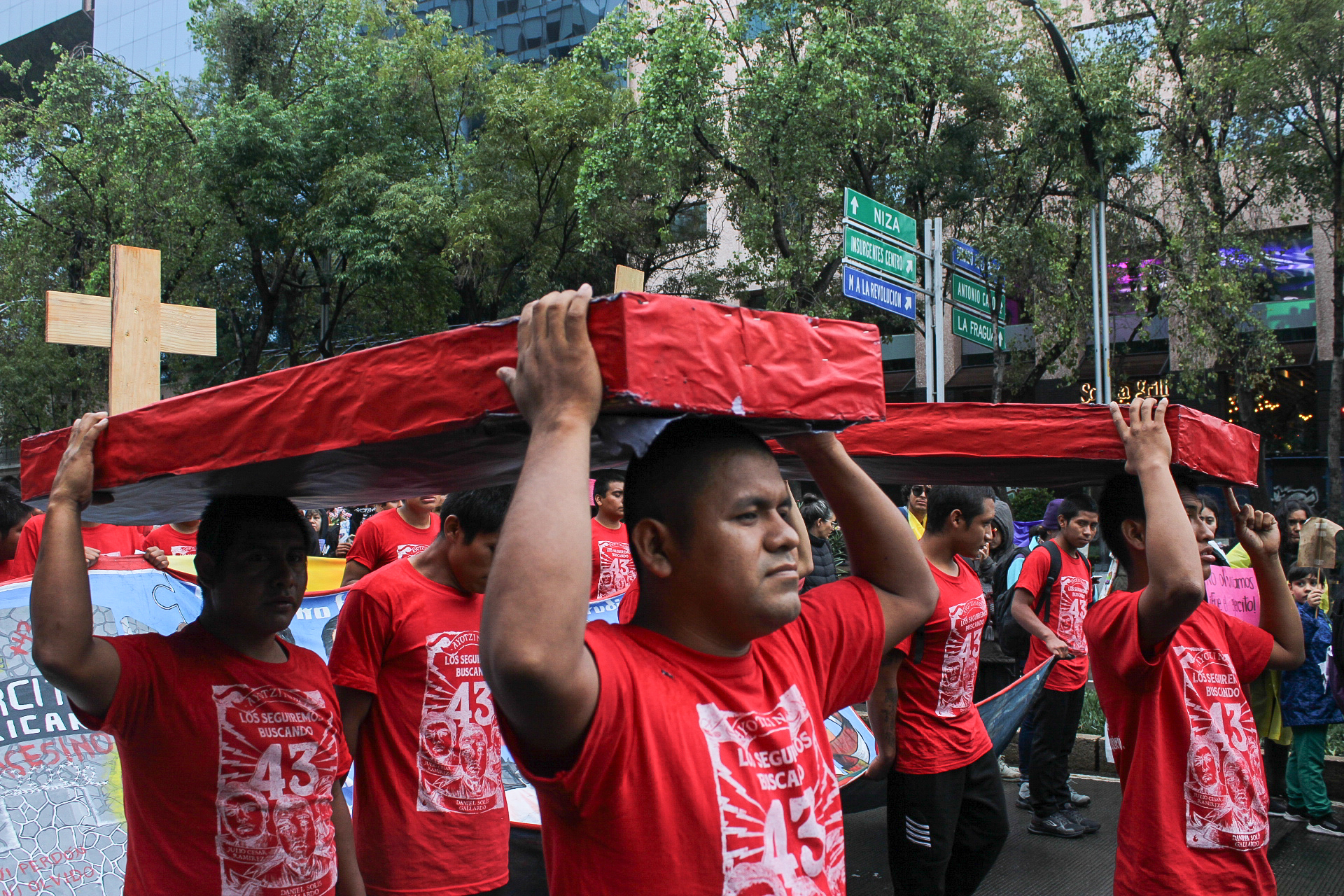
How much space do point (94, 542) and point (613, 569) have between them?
112 inches

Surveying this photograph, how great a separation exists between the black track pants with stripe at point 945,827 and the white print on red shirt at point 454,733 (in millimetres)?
1830

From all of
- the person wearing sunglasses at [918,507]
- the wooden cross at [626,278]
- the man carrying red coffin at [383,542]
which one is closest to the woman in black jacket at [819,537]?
the person wearing sunglasses at [918,507]

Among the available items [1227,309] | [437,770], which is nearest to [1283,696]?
[437,770]

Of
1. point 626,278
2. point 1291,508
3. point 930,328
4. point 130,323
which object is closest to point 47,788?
point 130,323

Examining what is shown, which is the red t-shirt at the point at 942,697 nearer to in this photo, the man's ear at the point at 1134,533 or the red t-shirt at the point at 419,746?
the man's ear at the point at 1134,533

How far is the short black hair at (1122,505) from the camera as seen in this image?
9.91 ft

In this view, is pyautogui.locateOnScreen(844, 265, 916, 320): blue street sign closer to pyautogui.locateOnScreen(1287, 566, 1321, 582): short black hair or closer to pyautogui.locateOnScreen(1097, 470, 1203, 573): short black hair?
pyautogui.locateOnScreen(1287, 566, 1321, 582): short black hair

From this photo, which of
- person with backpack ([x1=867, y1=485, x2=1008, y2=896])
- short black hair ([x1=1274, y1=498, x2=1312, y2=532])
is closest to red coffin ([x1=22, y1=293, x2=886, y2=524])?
person with backpack ([x1=867, y1=485, x2=1008, y2=896])

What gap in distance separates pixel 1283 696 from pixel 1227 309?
12885 millimetres

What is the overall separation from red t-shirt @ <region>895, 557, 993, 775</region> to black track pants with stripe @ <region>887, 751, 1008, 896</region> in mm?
64

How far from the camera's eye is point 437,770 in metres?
3.25

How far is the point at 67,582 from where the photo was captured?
2.25 meters

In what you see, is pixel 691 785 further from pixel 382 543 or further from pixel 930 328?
pixel 930 328

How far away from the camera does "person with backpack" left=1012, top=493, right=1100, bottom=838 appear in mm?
6480
